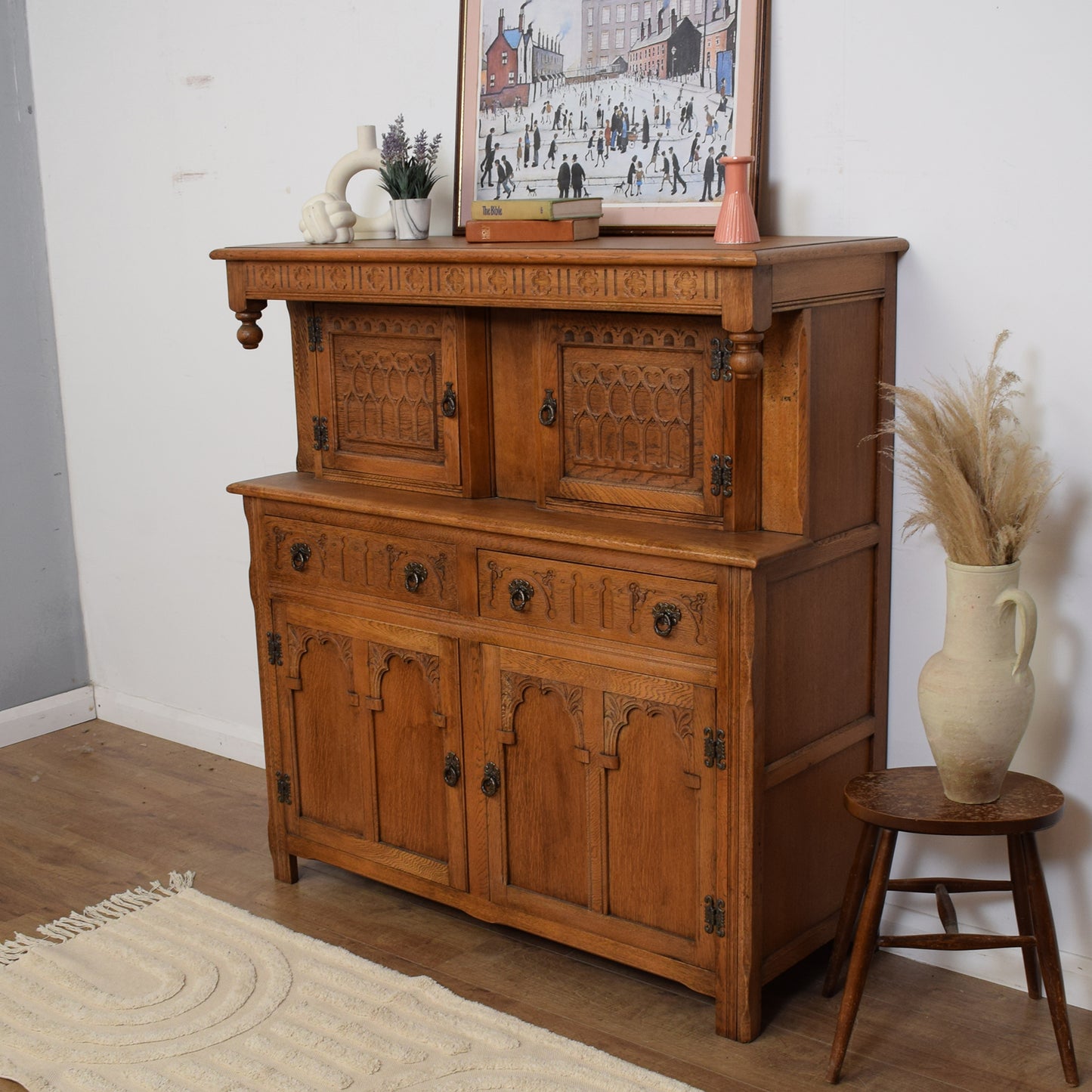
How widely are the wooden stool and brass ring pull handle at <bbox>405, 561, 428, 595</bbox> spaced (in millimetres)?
993

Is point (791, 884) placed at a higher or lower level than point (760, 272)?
lower

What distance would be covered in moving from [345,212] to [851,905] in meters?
1.90

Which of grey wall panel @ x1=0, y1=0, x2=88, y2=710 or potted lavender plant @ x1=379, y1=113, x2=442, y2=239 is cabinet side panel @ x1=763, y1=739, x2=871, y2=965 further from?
grey wall panel @ x1=0, y1=0, x2=88, y2=710

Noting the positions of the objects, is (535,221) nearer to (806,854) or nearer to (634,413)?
(634,413)

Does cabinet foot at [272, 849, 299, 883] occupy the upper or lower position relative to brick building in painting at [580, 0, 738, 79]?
lower

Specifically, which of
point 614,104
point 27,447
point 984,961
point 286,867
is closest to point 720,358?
point 614,104

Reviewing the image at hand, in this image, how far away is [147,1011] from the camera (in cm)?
282

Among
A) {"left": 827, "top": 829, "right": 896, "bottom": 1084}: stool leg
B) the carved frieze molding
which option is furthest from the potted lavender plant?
{"left": 827, "top": 829, "right": 896, "bottom": 1084}: stool leg

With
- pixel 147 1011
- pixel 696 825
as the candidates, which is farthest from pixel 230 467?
pixel 696 825

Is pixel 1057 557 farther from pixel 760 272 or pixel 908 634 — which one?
pixel 760 272

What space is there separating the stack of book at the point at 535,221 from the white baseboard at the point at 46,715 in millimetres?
2522

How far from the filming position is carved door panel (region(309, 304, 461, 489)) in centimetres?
302

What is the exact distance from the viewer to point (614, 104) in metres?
2.95

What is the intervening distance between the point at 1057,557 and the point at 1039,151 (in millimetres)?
757
